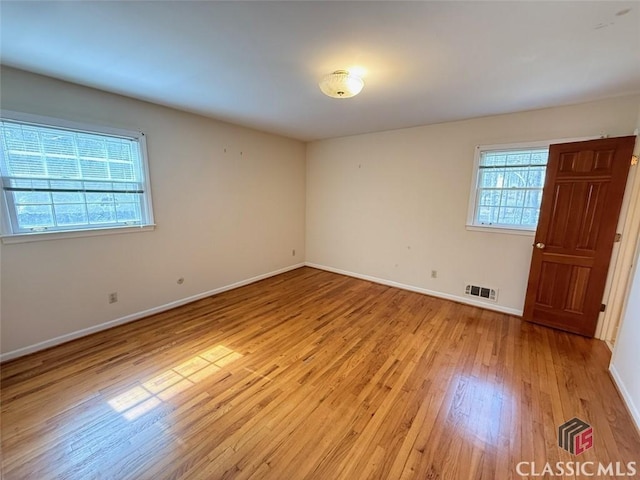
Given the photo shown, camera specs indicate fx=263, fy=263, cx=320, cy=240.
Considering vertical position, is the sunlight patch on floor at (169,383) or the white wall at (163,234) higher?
the white wall at (163,234)

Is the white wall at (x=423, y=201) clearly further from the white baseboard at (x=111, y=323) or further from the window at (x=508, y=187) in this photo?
the white baseboard at (x=111, y=323)

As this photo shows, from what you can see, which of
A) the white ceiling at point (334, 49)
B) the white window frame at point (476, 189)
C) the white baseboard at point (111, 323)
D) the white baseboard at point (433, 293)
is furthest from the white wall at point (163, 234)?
the white window frame at point (476, 189)

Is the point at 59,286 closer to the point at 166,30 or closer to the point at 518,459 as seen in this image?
the point at 166,30

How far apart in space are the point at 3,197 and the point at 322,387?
123 inches

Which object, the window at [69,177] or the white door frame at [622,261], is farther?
the white door frame at [622,261]

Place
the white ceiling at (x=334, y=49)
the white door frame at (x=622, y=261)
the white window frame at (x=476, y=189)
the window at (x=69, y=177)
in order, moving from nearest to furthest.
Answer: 1. the white ceiling at (x=334, y=49)
2. the window at (x=69, y=177)
3. the white door frame at (x=622, y=261)
4. the white window frame at (x=476, y=189)

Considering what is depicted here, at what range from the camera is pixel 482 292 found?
3.61 meters

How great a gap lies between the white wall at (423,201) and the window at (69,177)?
2.98 metres

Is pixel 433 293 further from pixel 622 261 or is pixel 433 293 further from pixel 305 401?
pixel 305 401

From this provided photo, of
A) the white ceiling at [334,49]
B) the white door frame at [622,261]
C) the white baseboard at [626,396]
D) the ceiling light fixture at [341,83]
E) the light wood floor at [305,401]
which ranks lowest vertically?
the light wood floor at [305,401]

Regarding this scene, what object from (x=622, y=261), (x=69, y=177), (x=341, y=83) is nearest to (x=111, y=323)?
(x=69, y=177)

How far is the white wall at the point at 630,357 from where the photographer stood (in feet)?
→ 6.10

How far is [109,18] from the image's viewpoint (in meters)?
1.54

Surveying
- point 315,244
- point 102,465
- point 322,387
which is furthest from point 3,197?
point 315,244
